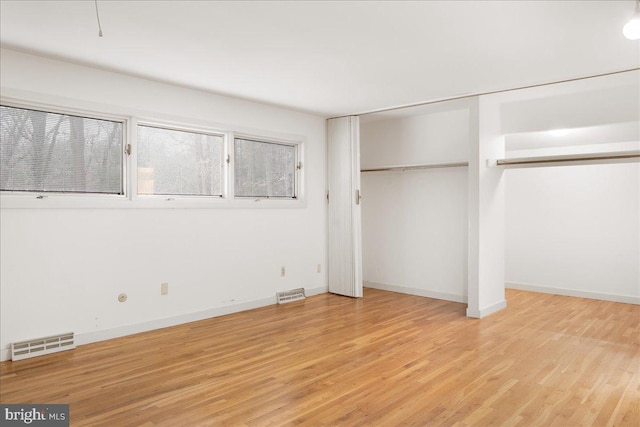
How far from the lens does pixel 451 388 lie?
303 cm

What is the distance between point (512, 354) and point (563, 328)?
119 cm

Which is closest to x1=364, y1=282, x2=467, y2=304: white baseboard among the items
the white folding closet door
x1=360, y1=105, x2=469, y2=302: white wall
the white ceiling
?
x1=360, y1=105, x2=469, y2=302: white wall

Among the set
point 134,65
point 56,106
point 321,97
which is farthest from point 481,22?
point 56,106

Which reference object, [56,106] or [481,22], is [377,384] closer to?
[481,22]

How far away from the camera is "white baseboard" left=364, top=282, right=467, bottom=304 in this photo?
5.82 metres

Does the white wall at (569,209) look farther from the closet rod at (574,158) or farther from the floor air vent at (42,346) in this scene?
the floor air vent at (42,346)

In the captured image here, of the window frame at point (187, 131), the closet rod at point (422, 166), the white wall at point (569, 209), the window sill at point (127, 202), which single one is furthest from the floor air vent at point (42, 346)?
the white wall at point (569, 209)

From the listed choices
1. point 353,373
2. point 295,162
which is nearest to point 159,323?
point 353,373

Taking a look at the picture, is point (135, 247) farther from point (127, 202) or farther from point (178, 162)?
point (178, 162)

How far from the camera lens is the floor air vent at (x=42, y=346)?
3557 millimetres

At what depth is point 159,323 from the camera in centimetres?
450

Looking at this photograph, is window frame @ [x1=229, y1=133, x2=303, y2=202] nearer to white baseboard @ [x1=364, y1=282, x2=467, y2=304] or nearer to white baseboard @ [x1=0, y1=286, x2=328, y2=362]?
white baseboard @ [x1=0, y1=286, x2=328, y2=362]

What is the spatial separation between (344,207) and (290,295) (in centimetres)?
142

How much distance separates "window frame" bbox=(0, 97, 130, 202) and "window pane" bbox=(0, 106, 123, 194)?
0.09 ft
